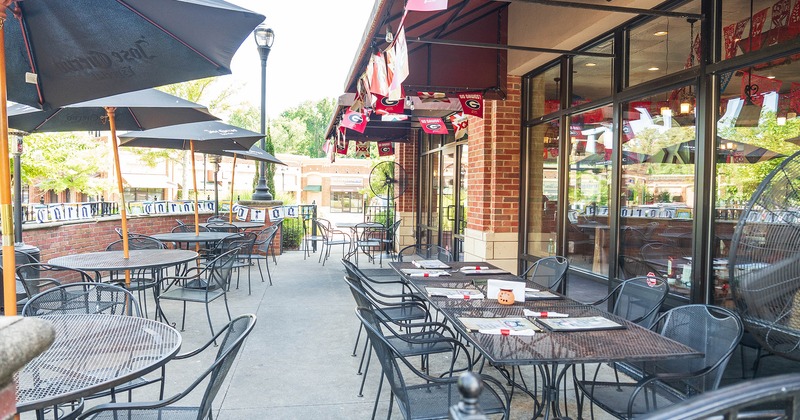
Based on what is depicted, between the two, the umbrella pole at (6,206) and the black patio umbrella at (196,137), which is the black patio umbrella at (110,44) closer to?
the umbrella pole at (6,206)

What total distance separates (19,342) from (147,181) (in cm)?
2745

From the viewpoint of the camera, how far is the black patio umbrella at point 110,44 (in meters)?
2.62

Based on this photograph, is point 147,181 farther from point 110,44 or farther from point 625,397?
point 625,397

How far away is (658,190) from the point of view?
3848mm

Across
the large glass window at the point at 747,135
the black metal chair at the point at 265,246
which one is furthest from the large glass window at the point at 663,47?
the black metal chair at the point at 265,246

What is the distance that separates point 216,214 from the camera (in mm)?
10961

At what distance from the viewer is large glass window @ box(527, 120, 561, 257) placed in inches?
219

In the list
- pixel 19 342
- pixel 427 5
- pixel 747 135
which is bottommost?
→ pixel 19 342

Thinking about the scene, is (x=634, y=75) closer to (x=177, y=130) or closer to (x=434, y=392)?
(x=434, y=392)

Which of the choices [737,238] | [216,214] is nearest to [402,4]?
[737,238]

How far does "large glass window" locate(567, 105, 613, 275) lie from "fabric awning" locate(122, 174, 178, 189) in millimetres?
22562

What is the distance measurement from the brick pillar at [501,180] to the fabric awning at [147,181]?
2131cm

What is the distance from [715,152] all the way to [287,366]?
11.5ft

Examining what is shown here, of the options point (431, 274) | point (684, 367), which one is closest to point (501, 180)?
point (431, 274)
